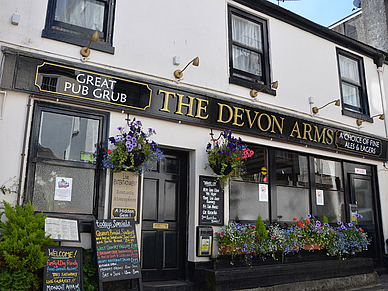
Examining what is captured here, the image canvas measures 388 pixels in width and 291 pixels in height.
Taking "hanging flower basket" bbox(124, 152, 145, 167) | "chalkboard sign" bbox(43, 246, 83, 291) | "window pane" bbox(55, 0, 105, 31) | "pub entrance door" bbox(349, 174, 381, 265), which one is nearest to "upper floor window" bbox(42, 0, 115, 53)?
"window pane" bbox(55, 0, 105, 31)

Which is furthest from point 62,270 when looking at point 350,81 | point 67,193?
point 350,81

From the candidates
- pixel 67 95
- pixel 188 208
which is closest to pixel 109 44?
pixel 67 95

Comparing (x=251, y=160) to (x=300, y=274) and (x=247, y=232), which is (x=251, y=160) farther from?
(x=300, y=274)

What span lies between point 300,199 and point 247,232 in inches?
92.6

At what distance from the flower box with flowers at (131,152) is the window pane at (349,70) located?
6.88 meters

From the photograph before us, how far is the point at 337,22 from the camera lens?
51.7 ft

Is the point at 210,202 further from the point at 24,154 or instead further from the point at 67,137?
the point at 24,154

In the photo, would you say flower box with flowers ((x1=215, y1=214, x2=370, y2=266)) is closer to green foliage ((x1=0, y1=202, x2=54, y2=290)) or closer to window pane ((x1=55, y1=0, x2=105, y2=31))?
green foliage ((x1=0, y1=202, x2=54, y2=290))

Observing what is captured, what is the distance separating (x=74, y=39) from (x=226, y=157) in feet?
11.0

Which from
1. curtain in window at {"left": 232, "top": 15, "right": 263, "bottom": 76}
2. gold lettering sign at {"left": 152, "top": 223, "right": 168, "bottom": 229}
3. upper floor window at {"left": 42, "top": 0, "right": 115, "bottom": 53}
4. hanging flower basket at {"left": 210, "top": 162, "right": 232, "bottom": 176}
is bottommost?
gold lettering sign at {"left": 152, "top": 223, "right": 168, "bottom": 229}

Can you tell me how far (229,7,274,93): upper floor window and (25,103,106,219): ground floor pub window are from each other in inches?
138

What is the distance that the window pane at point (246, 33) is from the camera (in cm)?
851

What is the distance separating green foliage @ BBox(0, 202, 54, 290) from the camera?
456 centimetres

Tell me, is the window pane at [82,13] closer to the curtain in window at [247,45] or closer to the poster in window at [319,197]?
the curtain in window at [247,45]
